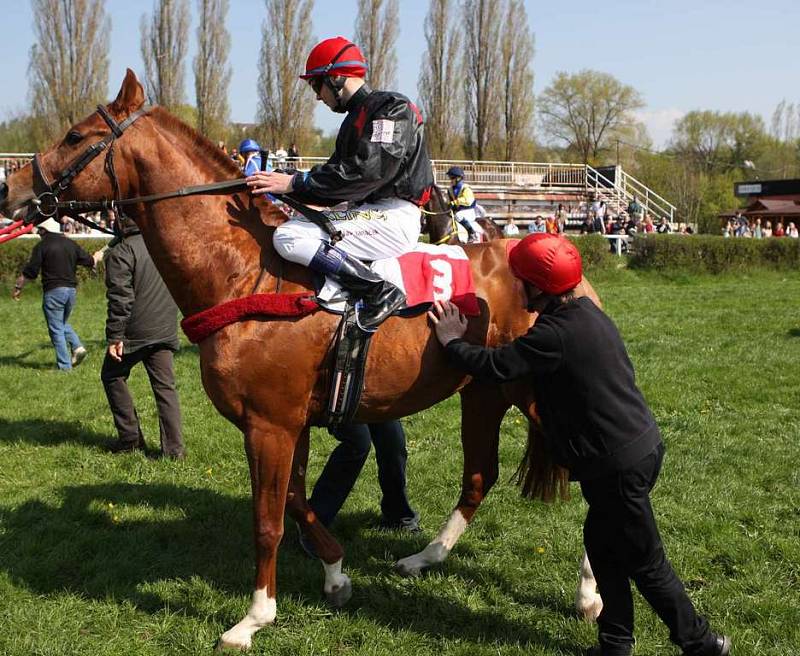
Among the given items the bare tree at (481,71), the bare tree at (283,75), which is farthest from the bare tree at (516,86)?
the bare tree at (283,75)

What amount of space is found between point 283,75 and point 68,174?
35.8 metres

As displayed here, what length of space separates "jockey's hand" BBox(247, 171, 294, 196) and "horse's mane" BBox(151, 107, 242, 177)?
0.27 meters

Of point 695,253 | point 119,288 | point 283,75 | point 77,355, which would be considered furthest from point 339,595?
point 283,75

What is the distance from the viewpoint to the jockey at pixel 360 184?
13.0 feet

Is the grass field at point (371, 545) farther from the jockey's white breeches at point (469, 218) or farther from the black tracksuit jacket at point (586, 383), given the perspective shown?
the jockey's white breeches at point (469, 218)

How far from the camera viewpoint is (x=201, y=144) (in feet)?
14.2

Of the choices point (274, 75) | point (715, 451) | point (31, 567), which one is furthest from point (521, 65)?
point (31, 567)

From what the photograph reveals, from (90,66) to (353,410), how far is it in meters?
37.2

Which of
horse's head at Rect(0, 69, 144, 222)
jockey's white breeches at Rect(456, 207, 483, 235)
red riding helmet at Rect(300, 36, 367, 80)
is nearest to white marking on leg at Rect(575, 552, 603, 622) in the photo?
red riding helmet at Rect(300, 36, 367, 80)

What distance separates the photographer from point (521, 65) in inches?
1727

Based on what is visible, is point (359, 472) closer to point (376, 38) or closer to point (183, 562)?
point (183, 562)

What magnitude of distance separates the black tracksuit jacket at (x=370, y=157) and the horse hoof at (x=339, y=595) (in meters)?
2.12

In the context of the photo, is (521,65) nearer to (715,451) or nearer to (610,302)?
(610,302)

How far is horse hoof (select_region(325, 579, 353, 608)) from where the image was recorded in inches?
176
